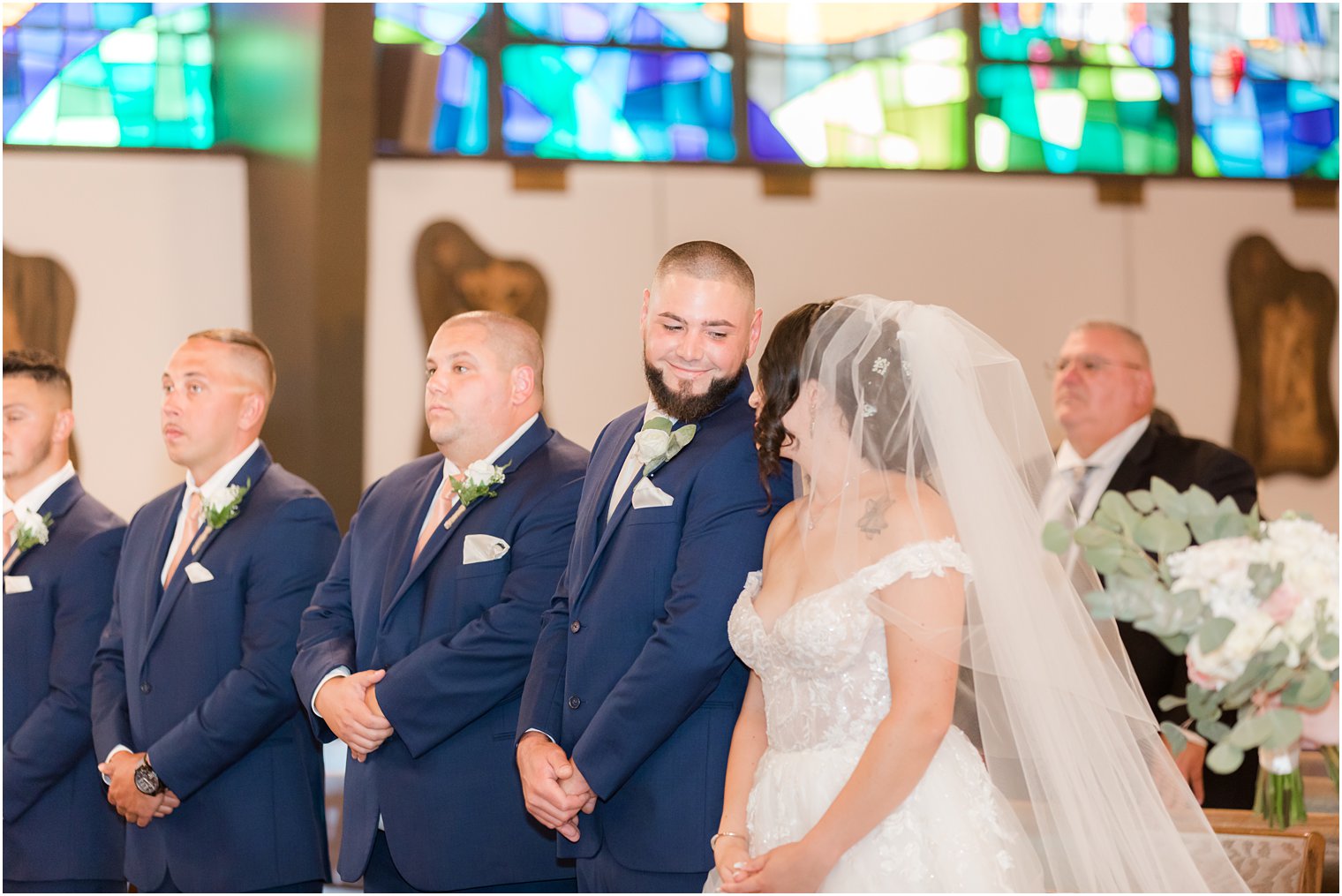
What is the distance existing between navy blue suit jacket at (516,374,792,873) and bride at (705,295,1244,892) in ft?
0.49

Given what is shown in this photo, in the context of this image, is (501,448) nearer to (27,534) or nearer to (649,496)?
(649,496)

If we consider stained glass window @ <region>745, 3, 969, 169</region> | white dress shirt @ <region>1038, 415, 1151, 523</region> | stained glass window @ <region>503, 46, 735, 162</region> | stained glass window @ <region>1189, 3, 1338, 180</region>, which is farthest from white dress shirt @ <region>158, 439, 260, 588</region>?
stained glass window @ <region>1189, 3, 1338, 180</region>

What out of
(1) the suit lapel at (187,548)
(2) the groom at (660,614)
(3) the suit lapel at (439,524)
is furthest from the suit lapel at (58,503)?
(2) the groom at (660,614)

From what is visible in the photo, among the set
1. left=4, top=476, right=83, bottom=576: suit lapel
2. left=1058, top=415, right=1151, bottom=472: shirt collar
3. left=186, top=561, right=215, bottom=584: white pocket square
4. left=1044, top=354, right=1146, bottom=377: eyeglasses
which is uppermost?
left=1044, top=354, right=1146, bottom=377: eyeglasses

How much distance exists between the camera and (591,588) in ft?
10.2

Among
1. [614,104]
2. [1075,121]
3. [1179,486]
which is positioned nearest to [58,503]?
[1179,486]

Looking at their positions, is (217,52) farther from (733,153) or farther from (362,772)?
(362,772)

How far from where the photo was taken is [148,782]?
3.77 meters

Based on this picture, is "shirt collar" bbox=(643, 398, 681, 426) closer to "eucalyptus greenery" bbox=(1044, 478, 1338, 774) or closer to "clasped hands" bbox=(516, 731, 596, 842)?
"clasped hands" bbox=(516, 731, 596, 842)

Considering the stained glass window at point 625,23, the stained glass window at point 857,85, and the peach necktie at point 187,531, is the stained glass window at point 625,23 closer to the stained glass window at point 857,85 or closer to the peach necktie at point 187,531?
the stained glass window at point 857,85

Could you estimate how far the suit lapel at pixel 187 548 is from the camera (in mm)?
3943

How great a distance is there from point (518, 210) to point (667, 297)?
5.17 meters

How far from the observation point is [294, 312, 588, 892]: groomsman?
3332 mm

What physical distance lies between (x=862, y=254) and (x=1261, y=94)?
291cm
